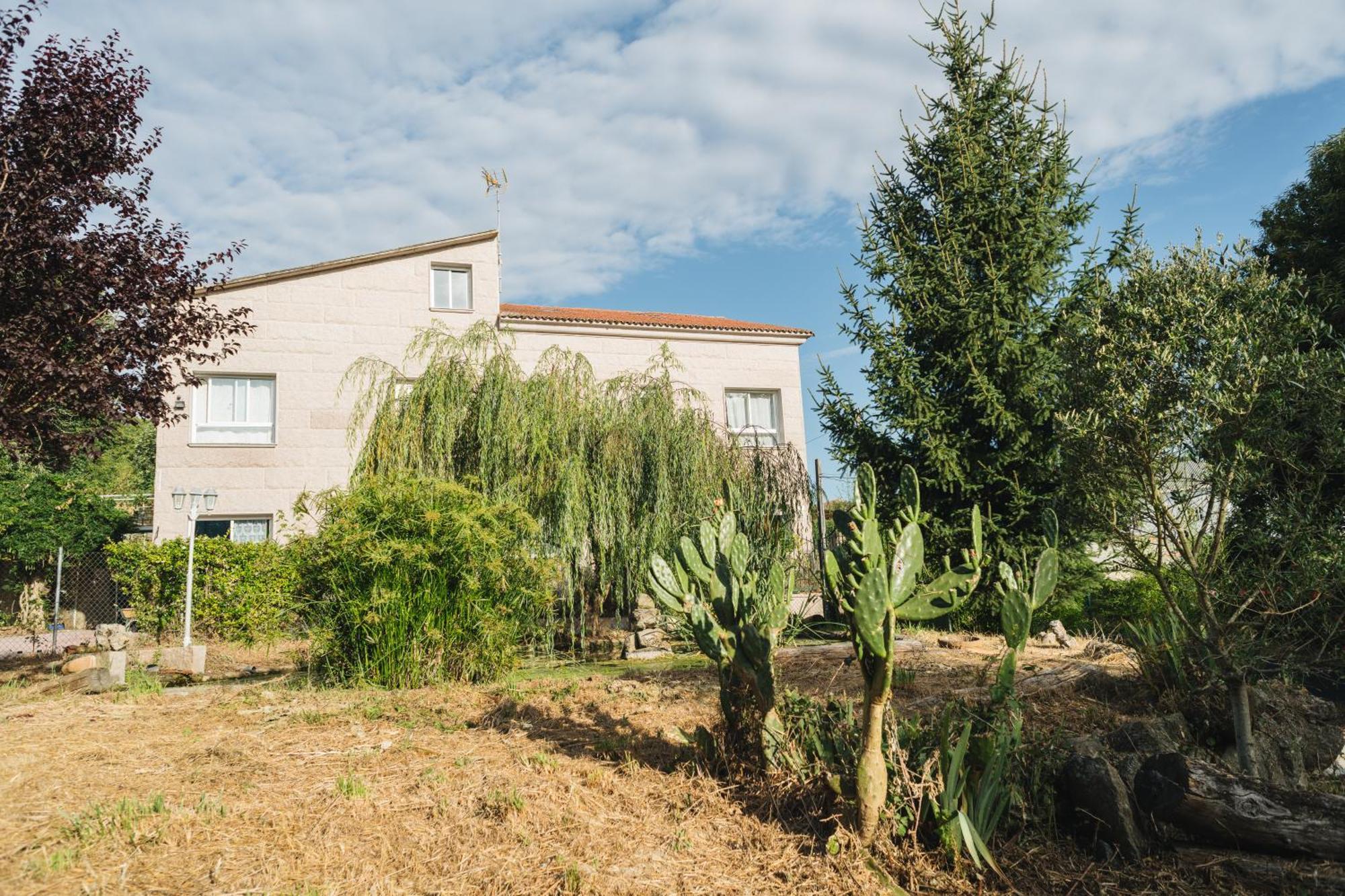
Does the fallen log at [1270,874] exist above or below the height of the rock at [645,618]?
below

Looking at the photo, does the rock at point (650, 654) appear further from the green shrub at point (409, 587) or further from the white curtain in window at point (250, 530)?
the white curtain in window at point (250, 530)

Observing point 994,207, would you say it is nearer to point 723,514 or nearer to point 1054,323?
point 1054,323

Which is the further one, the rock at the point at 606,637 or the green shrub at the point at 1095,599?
the rock at the point at 606,637

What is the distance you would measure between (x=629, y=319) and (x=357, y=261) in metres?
6.03

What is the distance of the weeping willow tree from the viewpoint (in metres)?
10.9

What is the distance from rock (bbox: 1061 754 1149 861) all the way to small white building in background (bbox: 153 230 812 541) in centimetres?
1121

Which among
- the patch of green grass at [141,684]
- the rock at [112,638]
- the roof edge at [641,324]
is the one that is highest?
the roof edge at [641,324]

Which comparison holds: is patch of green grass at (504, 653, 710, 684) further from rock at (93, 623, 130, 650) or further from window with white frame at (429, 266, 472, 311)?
window with white frame at (429, 266, 472, 311)

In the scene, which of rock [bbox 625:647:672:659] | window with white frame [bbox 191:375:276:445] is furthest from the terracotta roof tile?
rock [bbox 625:647:672:659]

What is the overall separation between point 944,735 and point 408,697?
500 centimetres

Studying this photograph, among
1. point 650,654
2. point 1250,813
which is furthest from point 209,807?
point 650,654

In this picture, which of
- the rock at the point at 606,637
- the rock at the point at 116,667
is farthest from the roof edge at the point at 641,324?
the rock at the point at 116,667

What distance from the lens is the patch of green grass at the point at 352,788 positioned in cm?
445

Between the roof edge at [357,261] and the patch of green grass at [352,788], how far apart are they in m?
13.5
